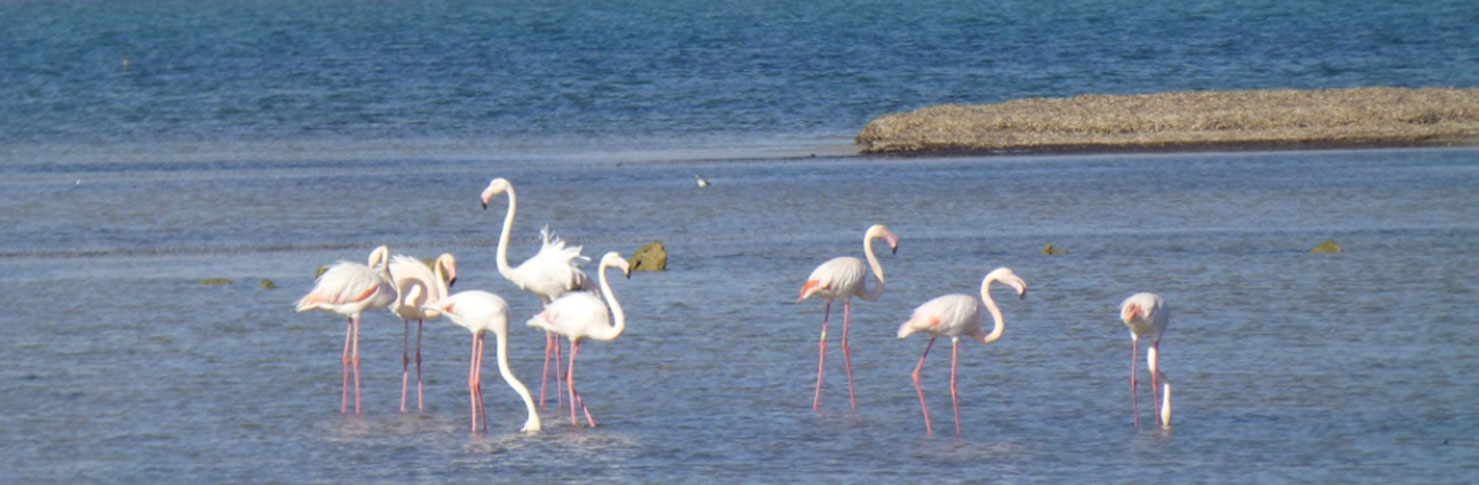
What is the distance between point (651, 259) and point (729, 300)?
1678 millimetres

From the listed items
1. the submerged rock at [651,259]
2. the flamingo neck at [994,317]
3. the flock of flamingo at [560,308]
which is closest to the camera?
the flock of flamingo at [560,308]

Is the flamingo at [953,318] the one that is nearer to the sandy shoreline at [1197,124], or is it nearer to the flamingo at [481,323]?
the flamingo at [481,323]

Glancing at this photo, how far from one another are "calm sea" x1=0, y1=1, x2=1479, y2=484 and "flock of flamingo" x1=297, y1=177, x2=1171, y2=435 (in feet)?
0.64

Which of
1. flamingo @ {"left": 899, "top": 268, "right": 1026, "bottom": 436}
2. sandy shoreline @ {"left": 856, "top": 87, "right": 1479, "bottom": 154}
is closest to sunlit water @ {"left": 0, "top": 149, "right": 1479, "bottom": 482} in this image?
flamingo @ {"left": 899, "top": 268, "right": 1026, "bottom": 436}

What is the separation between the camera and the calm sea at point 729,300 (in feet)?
30.2

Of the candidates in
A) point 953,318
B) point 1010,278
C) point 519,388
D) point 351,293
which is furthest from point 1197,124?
point 519,388

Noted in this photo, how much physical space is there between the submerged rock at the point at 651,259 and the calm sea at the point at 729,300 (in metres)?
0.34

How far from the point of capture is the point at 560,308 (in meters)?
10.1

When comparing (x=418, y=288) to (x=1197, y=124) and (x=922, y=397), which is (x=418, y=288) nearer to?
(x=922, y=397)

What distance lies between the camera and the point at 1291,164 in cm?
2244

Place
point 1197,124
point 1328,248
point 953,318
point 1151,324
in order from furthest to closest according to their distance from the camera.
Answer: point 1197,124, point 1328,248, point 953,318, point 1151,324

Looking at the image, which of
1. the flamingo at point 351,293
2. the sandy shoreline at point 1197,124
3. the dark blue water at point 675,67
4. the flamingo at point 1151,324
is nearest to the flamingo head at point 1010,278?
the flamingo at point 1151,324

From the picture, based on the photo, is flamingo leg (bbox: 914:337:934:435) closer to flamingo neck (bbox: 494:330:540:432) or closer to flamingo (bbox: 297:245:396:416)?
flamingo neck (bbox: 494:330:540:432)

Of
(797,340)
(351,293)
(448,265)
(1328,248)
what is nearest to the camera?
(351,293)
